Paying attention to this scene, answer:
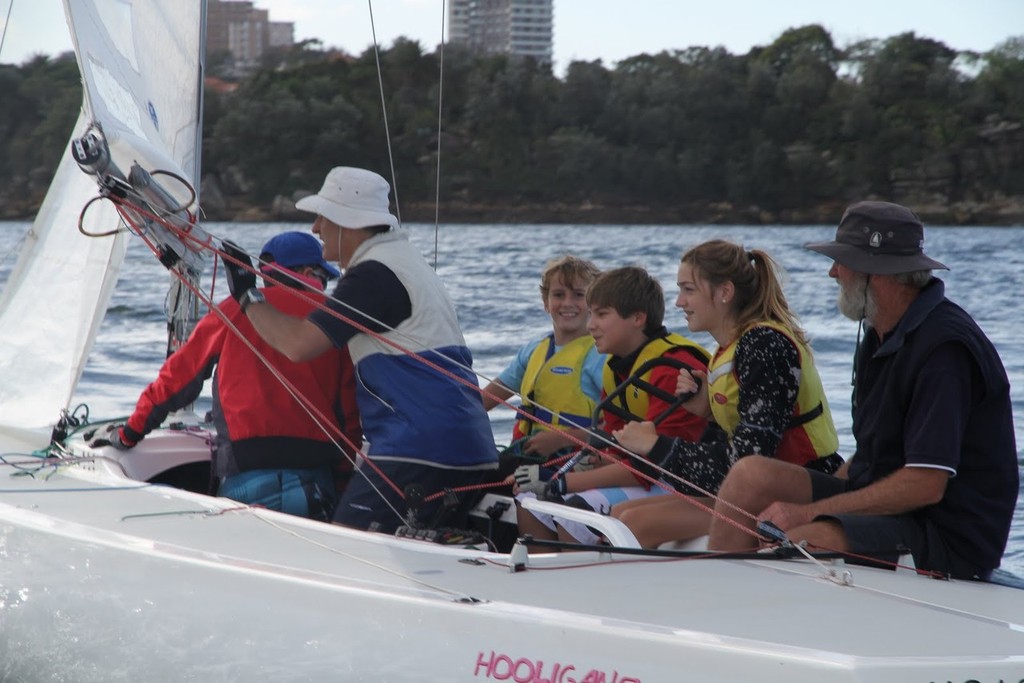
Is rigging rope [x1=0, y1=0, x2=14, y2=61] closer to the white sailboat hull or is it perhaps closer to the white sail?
the white sail

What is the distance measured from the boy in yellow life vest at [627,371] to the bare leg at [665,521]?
19 centimetres

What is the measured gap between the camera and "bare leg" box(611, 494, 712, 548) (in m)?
2.48

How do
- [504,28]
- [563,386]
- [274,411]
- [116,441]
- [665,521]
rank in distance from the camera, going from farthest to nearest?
[504,28] < [563,386] < [116,441] < [274,411] < [665,521]

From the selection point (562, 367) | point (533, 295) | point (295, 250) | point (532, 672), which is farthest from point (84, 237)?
point (533, 295)

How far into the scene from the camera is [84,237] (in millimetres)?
3584

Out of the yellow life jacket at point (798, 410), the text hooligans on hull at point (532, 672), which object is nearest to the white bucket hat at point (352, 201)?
the yellow life jacket at point (798, 410)

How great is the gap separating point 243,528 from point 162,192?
0.71m

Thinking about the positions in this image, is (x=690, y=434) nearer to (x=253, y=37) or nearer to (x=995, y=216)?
(x=253, y=37)

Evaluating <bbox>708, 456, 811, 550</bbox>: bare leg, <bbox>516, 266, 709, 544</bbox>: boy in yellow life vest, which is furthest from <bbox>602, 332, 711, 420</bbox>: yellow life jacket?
<bbox>708, 456, 811, 550</bbox>: bare leg

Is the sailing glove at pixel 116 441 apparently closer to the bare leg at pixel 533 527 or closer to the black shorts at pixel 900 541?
the bare leg at pixel 533 527

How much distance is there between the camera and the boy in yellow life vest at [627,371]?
272cm

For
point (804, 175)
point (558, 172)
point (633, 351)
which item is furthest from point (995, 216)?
point (633, 351)

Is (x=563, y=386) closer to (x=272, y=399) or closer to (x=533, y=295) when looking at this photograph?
(x=272, y=399)

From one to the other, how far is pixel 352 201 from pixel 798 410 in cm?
101
